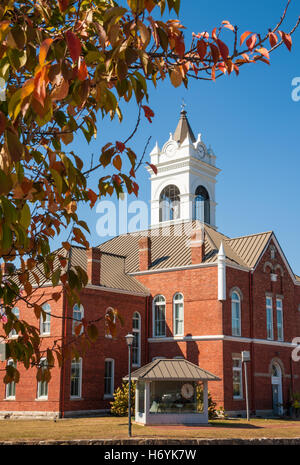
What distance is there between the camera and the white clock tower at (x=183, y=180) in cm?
4456

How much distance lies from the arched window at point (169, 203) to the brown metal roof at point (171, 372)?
1989cm

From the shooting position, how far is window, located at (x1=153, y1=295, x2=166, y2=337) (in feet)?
115

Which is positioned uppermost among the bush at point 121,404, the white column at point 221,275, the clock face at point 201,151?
the clock face at point 201,151

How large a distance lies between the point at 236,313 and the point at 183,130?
786 inches

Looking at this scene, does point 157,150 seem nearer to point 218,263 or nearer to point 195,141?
point 195,141

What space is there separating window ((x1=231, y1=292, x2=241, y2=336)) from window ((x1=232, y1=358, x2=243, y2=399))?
1.64 meters

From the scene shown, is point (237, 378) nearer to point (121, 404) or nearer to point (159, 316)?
point (159, 316)

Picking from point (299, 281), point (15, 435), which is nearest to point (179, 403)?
point (15, 435)

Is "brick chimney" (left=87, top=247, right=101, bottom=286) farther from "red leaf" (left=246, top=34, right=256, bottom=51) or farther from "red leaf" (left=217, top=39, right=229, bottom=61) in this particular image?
"red leaf" (left=217, top=39, right=229, bottom=61)

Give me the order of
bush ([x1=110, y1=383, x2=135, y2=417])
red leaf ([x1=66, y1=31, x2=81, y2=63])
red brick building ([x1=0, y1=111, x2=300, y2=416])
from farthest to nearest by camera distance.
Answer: red brick building ([x1=0, y1=111, x2=300, y2=416]) → bush ([x1=110, y1=383, x2=135, y2=417]) → red leaf ([x1=66, y1=31, x2=81, y2=63])

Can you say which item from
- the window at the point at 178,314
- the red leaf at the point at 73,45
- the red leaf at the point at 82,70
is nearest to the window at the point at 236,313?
the window at the point at 178,314

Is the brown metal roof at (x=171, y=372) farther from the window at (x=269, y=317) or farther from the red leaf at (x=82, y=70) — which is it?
the red leaf at (x=82, y=70)

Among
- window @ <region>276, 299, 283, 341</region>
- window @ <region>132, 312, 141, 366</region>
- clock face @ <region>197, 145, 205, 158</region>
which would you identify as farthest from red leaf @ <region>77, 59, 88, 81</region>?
clock face @ <region>197, 145, 205, 158</region>

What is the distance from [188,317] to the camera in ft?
110
